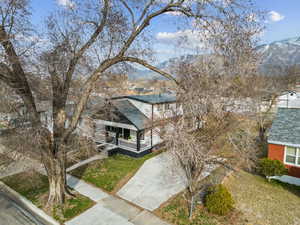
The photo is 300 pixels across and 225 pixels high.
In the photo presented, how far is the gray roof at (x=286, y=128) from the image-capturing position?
10.7 m

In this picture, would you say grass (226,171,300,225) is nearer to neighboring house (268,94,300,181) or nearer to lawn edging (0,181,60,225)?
neighboring house (268,94,300,181)

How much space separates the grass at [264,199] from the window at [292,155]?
4.47ft

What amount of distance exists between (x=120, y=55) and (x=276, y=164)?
32.7 ft

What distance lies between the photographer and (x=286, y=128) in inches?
454

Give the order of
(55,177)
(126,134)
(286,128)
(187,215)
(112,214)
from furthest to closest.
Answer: (126,134) → (286,128) → (55,177) → (112,214) → (187,215)

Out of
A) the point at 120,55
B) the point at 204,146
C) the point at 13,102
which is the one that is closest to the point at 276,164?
the point at 204,146

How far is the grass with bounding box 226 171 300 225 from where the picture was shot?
730 centimetres

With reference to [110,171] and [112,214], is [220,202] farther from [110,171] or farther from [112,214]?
[110,171]

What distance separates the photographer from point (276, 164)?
10.1 meters

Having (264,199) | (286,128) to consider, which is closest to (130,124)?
(264,199)

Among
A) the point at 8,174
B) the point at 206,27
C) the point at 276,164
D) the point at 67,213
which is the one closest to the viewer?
the point at 206,27

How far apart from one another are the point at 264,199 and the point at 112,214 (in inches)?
275

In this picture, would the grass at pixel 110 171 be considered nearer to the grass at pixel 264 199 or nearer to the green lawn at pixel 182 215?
the green lawn at pixel 182 215

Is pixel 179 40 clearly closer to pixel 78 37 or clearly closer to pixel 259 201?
pixel 78 37
